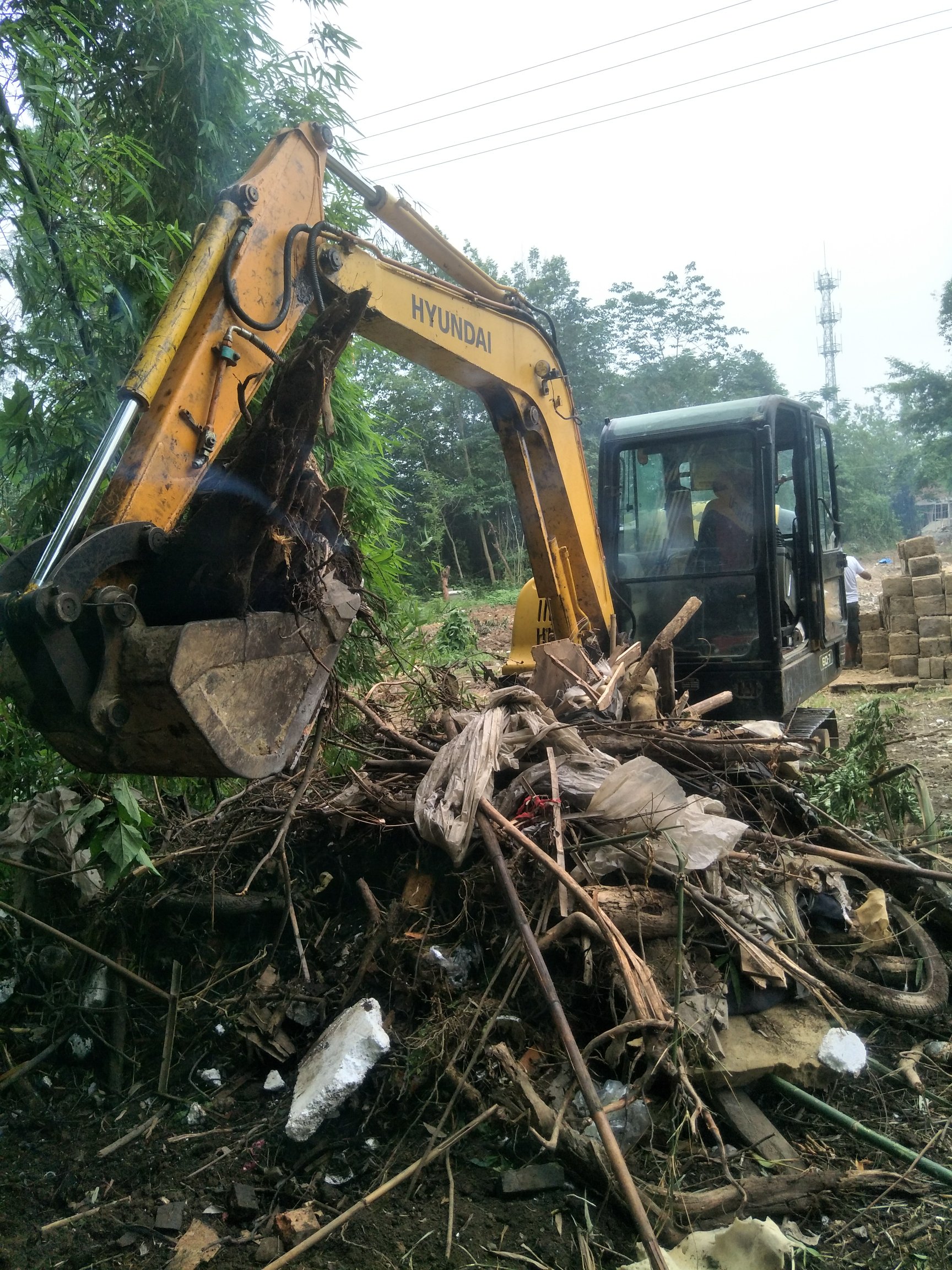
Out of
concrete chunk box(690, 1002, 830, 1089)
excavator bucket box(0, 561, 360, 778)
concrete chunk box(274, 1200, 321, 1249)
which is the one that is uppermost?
excavator bucket box(0, 561, 360, 778)

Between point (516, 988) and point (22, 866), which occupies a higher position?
point (22, 866)

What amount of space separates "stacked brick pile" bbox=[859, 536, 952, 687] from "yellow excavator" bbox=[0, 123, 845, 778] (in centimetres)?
626

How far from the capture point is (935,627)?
10.6 meters

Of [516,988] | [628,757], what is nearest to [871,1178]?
[516,988]

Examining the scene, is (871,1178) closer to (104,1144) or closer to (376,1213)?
(376,1213)

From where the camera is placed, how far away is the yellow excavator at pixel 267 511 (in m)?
2.20

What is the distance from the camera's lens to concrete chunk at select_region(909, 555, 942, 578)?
11.0 meters

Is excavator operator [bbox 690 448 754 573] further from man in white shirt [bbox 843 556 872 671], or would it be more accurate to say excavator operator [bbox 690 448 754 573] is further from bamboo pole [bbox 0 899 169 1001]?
man in white shirt [bbox 843 556 872 671]

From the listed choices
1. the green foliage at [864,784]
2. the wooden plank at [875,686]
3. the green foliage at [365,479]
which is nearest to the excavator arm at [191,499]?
the green foliage at [365,479]

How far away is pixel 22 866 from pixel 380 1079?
1.59 metres

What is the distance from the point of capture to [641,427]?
5594mm

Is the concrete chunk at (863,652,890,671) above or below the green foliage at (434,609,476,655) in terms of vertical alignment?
below

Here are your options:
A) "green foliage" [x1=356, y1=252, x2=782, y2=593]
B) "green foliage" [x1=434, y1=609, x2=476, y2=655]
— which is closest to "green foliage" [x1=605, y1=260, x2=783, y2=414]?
→ "green foliage" [x1=356, y1=252, x2=782, y2=593]

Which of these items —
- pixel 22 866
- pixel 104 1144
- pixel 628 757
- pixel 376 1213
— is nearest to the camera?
pixel 376 1213
